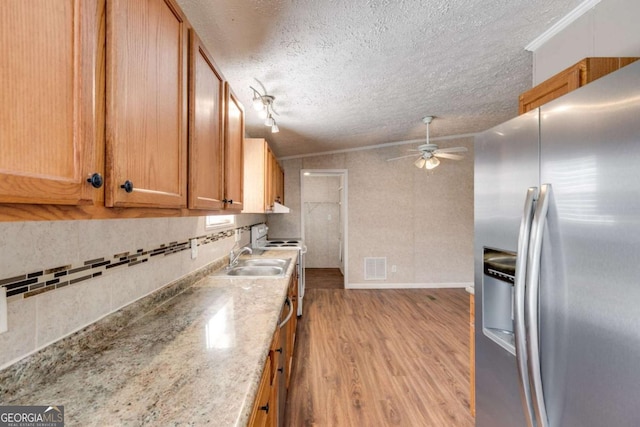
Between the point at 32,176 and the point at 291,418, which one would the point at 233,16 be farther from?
the point at 291,418

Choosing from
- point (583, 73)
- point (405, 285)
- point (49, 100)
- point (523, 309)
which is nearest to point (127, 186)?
point (49, 100)

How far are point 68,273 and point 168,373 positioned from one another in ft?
1.62

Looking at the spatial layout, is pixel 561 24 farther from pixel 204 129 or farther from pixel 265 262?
pixel 265 262

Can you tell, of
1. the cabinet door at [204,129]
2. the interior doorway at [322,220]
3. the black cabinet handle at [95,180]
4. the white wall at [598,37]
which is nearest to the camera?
the black cabinet handle at [95,180]

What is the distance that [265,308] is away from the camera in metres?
1.41

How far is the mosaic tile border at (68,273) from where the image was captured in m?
0.76

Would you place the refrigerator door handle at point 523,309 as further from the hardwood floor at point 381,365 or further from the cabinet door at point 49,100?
the cabinet door at point 49,100

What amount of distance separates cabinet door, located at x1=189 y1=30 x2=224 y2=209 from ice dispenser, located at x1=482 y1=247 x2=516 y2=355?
1348 millimetres

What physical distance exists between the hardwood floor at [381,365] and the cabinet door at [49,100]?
1.97m

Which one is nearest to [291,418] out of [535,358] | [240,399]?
[240,399]

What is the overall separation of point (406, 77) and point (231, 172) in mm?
1735

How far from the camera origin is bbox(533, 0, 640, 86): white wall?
1282 millimetres

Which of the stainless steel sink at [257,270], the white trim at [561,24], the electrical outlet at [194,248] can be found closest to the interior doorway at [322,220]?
the stainless steel sink at [257,270]

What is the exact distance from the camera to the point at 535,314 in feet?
2.95
